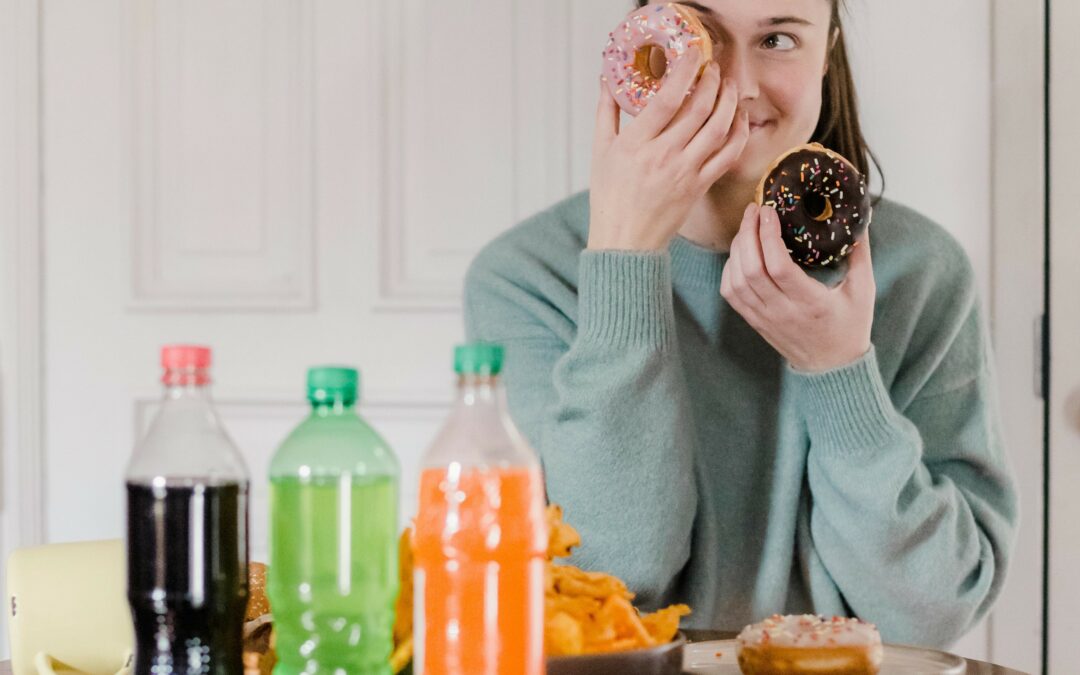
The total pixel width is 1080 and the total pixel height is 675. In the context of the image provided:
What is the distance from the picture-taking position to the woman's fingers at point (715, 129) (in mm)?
1317

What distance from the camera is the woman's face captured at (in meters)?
1.37

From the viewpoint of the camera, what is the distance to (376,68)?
1.84m

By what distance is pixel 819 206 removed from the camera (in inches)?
50.5

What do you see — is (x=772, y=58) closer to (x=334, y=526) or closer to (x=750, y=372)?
(x=750, y=372)

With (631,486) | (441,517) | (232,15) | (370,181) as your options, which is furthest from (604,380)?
(232,15)

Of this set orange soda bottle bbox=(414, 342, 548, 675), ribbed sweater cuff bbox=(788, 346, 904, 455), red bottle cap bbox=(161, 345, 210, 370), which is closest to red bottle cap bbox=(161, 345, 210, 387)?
red bottle cap bbox=(161, 345, 210, 370)

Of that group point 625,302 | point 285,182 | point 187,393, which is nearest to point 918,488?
point 625,302

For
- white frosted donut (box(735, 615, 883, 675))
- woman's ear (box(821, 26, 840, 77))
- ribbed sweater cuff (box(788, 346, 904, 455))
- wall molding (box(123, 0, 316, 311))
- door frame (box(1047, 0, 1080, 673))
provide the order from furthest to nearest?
1. wall molding (box(123, 0, 316, 311))
2. door frame (box(1047, 0, 1080, 673))
3. woman's ear (box(821, 26, 840, 77))
4. ribbed sweater cuff (box(788, 346, 904, 455))
5. white frosted donut (box(735, 615, 883, 675))

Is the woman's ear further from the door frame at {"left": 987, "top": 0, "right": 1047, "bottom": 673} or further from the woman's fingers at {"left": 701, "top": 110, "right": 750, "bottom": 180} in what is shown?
the door frame at {"left": 987, "top": 0, "right": 1047, "bottom": 673}

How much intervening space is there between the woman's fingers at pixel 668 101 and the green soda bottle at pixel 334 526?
0.74 metres

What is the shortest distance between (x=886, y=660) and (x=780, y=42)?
789mm

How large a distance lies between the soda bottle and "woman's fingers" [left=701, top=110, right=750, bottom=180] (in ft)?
2.59

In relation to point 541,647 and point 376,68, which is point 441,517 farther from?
point 376,68

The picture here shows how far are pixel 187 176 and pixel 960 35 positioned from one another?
121 centimetres
